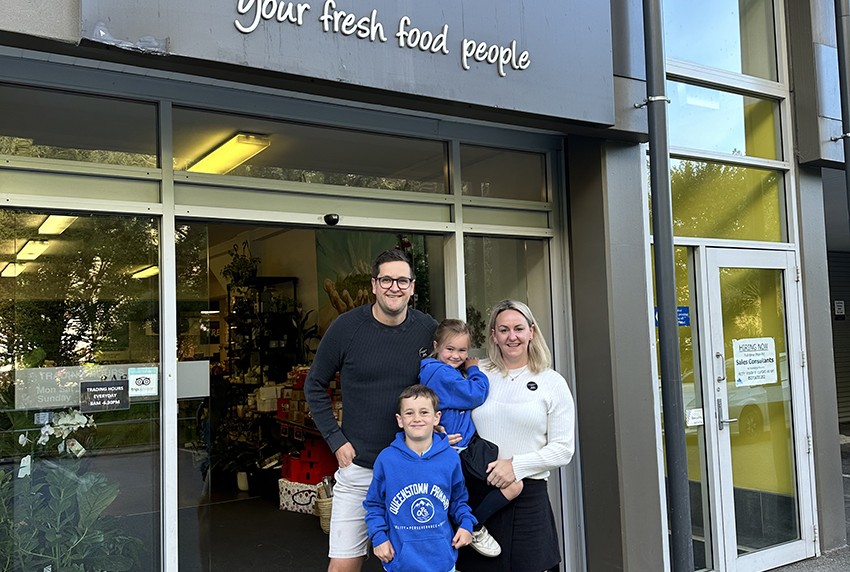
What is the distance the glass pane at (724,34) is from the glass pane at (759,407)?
5.11ft

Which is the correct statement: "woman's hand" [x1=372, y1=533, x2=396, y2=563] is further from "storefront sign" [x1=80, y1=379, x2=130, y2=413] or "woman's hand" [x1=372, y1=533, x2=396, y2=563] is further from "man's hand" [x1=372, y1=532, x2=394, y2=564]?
"storefront sign" [x1=80, y1=379, x2=130, y2=413]

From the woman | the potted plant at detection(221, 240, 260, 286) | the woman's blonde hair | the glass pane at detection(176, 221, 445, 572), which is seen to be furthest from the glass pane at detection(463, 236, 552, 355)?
the potted plant at detection(221, 240, 260, 286)

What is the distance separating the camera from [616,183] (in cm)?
493

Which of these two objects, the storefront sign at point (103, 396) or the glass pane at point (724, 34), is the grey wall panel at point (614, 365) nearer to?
the glass pane at point (724, 34)

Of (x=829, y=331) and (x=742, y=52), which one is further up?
(x=742, y=52)

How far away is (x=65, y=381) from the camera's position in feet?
12.2

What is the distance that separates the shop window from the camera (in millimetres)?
5441

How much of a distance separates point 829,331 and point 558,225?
2376mm

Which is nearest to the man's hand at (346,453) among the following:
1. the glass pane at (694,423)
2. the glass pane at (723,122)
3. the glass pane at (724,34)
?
the glass pane at (694,423)

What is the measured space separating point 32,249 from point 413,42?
2.10 metres

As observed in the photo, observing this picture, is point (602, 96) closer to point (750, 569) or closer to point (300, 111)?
point (300, 111)

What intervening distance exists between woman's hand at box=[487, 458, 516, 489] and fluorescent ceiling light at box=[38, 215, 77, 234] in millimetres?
2309

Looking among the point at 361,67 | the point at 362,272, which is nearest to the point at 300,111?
the point at 361,67

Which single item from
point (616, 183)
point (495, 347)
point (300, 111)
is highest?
point (300, 111)
